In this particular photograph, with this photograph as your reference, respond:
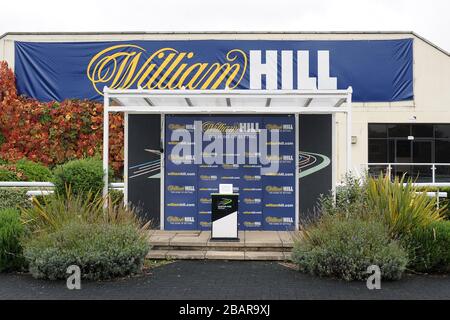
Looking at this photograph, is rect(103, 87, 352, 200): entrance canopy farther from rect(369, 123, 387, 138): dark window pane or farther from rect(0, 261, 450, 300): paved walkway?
rect(369, 123, 387, 138): dark window pane

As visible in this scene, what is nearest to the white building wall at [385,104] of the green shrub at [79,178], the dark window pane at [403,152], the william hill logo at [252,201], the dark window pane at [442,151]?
the dark window pane at [442,151]

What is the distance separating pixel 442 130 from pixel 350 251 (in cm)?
1695

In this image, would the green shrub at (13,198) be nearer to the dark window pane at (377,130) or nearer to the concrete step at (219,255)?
the concrete step at (219,255)

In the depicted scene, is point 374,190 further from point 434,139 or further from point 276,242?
point 434,139

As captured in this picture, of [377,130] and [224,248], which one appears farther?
[377,130]

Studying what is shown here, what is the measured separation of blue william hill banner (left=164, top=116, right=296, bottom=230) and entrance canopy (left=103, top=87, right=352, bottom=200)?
0.37 metres

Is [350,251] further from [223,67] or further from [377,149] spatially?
[377,149]

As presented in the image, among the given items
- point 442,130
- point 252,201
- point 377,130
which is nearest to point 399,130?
point 377,130

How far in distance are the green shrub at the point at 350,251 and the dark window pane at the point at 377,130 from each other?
14.7 m

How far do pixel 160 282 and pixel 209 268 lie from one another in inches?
46.9

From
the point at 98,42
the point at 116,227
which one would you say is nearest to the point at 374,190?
the point at 116,227

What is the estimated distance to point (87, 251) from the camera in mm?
7836

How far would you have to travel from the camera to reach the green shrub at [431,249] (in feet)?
27.1
